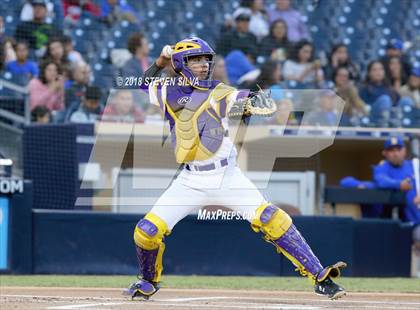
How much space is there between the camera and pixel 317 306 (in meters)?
6.97

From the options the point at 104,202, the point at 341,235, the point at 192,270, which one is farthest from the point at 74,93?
the point at 341,235

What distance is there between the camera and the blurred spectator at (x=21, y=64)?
43.1ft

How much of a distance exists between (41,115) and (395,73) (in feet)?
17.9

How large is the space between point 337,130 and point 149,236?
5.81 metres

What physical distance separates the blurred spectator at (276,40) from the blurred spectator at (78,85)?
2897mm

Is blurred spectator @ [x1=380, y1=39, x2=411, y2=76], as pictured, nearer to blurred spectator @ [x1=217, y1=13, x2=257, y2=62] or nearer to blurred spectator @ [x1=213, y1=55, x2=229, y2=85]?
blurred spectator @ [x1=217, y1=13, x2=257, y2=62]

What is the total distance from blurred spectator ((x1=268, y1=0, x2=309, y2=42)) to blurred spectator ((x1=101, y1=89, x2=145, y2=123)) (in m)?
4.20

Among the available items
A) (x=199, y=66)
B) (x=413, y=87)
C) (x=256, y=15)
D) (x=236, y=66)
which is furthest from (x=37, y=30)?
(x=199, y=66)

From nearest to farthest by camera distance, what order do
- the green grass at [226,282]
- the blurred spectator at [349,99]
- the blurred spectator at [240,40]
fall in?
the green grass at [226,282]
the blurred spectator at [349,99]
the blurred spectator at [240,40]

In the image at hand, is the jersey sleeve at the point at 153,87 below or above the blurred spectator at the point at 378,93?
above

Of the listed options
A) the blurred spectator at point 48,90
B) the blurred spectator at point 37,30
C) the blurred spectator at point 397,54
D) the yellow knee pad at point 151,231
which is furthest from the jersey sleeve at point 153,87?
the blurred spectator at point 397,54

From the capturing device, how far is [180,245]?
11.1m

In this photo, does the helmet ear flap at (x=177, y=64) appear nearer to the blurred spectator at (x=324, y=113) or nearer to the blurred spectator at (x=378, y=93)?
the blurred spectator at (x=324, y=113)

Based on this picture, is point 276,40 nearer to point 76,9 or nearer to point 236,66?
point 236,66
